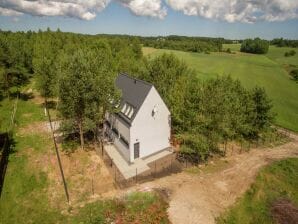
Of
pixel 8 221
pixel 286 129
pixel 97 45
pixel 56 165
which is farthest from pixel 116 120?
pixel 97 45

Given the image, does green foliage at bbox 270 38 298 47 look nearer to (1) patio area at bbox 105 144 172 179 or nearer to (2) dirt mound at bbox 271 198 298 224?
(1) patio area at bbox 105 144 172 179

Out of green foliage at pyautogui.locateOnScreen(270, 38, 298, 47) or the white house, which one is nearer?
the white house

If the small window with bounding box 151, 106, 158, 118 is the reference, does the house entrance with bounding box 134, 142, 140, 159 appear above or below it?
below

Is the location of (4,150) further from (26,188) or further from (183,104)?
(183,104)

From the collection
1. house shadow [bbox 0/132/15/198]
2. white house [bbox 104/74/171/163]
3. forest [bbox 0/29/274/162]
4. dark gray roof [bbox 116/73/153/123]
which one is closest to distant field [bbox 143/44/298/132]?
forest [bbox 0/29/274/162]

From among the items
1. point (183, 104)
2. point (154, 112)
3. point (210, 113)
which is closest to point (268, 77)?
point (183, 104)

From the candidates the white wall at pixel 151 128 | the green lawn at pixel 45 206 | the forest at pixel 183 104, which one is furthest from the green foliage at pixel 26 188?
the white wall at pixel 151 128

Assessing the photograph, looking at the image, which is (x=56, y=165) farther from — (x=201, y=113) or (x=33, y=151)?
(x=201, y=113)

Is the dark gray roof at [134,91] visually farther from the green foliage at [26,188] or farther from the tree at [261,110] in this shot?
the tree at [261,110]
